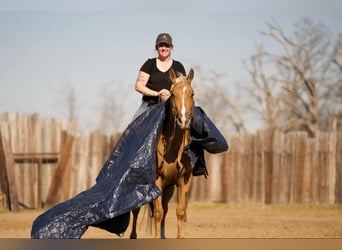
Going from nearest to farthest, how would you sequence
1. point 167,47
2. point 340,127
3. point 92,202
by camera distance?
point 92,202, point 167,47, point 340,127

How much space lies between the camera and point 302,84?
3020cm

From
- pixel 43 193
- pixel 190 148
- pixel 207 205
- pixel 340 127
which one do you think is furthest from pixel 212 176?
pixel 190 148

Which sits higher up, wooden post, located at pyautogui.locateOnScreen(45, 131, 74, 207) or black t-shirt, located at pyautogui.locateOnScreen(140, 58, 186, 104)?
black t-shirt, located at pyautogui.locateOnScreen(140, 58, 186, 104)

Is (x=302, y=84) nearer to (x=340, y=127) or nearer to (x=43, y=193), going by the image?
(x=340, y=127)

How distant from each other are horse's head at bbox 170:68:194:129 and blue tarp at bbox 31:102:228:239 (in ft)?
2.12

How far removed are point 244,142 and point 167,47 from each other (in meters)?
12.2

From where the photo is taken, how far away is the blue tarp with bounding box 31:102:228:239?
786 cm

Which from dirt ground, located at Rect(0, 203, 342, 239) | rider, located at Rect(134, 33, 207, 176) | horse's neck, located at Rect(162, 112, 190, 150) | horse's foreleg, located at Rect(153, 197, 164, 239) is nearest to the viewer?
horse's neck, located at Rect(162, 112, 190, 150)

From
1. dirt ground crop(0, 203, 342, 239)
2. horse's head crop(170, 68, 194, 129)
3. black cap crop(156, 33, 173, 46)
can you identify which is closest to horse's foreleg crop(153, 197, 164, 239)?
horse's head crop(170, 68, 194, 129)

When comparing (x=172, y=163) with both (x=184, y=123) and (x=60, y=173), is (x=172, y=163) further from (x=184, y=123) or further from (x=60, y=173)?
(x=60, y=173)

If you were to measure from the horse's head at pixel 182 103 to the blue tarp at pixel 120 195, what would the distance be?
25.4 inches

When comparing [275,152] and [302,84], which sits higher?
[302,84]

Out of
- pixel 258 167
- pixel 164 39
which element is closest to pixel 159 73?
pixel 164 39

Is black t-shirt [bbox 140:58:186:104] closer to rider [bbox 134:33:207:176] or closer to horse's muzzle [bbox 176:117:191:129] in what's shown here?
rider [bbox 134:33:207:176]
